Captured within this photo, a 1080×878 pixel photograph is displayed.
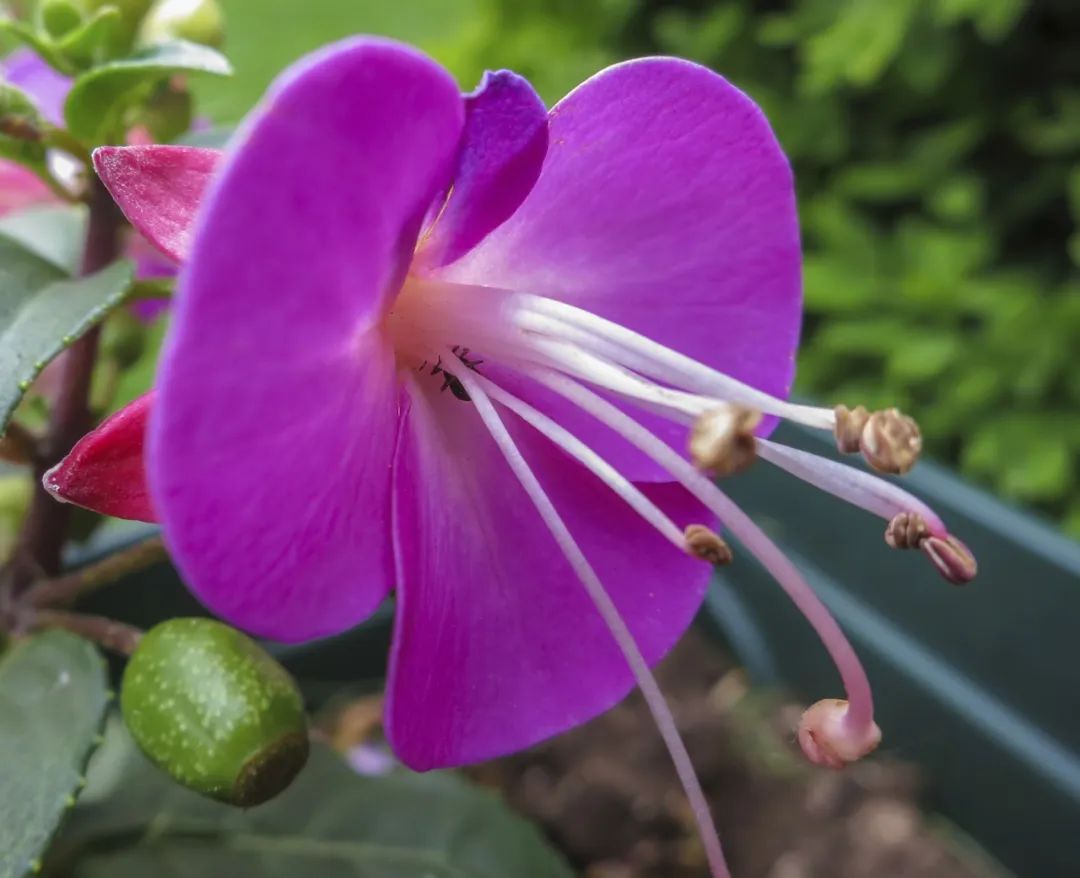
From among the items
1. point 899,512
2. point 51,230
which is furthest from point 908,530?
point 51,230

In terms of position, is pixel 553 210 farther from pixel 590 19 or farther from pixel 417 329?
pixel 590 19

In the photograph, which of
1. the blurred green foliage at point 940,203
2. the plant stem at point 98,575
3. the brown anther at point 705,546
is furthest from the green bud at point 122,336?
the blurred green foliage at point 940,203

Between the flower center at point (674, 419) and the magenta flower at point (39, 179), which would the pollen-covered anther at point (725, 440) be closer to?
the flower center at point (674, 419)

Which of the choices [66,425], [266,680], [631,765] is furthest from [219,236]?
[631,765]

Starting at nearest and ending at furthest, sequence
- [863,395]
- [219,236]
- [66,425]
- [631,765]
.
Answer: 1. [219,236]
2. [66,425]
3. [631,765]
4. [863,395]

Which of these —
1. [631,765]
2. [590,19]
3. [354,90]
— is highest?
[354,90]

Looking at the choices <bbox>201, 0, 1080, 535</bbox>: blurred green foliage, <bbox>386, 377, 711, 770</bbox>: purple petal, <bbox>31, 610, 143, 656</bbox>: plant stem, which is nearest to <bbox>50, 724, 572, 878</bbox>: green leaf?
<bbox>31, 610, 143, 656</bbox>: plant stem
